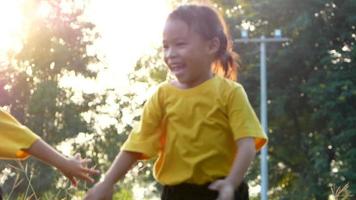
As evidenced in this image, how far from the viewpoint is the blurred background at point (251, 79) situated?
87.1 ft

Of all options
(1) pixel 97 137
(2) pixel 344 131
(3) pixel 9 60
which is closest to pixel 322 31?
(2) pixel 344 131

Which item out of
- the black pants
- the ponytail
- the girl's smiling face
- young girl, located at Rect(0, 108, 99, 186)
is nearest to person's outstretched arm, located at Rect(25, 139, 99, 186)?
young girl, located at Rect(0, 108, 99, 186)

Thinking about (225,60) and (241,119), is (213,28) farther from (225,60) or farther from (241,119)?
(241,119)

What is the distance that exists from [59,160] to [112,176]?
0.68 ft

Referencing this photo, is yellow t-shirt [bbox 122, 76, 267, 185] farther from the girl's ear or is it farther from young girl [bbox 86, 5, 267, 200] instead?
the girl's ear

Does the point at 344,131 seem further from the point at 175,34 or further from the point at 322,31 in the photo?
the point at 175,34

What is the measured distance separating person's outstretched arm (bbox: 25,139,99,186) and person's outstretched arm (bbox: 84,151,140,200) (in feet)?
0.39

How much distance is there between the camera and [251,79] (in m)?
29.2

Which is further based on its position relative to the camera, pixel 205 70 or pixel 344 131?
pixel 344 131

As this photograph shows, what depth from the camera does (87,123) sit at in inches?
1084

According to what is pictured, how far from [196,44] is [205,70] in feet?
0.36

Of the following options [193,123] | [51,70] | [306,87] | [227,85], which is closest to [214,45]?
[227,85]

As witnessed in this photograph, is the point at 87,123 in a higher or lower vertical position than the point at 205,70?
lower

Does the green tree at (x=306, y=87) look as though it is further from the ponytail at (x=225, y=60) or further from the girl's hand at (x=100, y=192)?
the girl's hand at (x=100, y=192)
